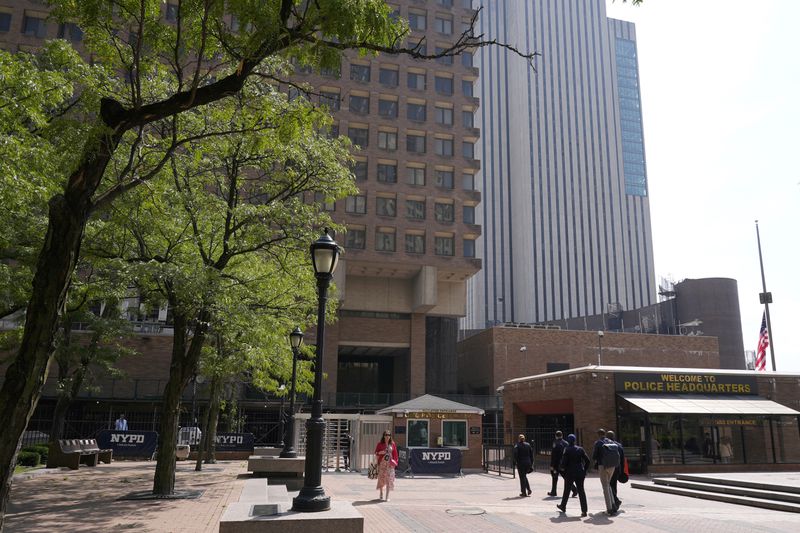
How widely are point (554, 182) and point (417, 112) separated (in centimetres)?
7938

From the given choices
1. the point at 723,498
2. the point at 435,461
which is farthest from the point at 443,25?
the point at 723,498

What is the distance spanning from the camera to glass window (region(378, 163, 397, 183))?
48094 millimetres

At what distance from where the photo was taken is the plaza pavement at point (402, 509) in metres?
10.2

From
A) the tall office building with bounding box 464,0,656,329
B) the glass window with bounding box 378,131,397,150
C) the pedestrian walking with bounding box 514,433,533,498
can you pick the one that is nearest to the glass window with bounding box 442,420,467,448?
the pedestrian walking with bounding box 514,433,533,498

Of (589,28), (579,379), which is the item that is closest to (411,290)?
(579,379)

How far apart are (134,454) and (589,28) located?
446ft

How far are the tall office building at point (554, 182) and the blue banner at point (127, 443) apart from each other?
9684cm

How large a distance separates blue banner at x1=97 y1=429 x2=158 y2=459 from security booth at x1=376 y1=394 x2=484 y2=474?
10.5 meters

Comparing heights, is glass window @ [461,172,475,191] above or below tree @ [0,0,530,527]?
above

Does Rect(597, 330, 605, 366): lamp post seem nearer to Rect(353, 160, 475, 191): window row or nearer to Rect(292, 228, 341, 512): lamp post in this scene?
Rect(353, 160, 475, 191): window row

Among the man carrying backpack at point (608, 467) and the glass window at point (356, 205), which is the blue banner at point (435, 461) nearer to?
the man carrying backpack at point (608, 467)

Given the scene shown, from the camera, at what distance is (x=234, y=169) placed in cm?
1496

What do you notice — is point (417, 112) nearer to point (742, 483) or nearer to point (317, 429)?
point (742, 483)

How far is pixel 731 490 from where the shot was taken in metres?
16.5
